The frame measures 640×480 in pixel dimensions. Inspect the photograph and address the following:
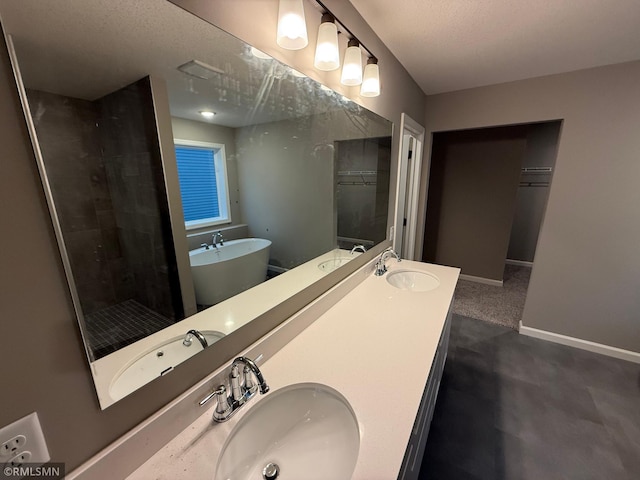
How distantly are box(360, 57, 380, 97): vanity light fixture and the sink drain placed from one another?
174 centimetres

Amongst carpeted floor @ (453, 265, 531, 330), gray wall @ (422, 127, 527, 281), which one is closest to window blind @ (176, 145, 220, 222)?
carpeted floor @ (453, 265, 531, 330)

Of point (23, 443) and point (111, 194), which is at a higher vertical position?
point (111, 194)

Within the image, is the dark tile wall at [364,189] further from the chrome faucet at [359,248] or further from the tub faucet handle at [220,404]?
the tub faucet handle at [220,404]

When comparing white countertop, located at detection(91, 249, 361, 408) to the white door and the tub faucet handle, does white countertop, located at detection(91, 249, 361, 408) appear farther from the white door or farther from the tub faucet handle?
the white door

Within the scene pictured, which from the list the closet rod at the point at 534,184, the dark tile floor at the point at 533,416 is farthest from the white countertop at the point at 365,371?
Answer: the closet rod at the point at 534,184

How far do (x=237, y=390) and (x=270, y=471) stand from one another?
0.90ft

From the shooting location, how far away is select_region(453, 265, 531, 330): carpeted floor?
2793 mm

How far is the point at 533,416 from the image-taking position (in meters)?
1.64

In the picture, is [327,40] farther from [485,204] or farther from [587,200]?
[485,204]

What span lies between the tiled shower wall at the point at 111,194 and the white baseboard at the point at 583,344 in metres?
3.13

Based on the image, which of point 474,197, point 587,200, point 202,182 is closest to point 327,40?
point 202,182

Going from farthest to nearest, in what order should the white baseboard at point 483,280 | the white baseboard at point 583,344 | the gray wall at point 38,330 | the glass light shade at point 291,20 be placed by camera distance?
the white baseboard at point 483,280
the white baseboard at point 583,344
the glass light shade at point 291,20
the gray wall at point 38,330

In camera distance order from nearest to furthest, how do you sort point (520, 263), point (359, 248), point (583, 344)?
point (359, 248), point (583, 344), point (520, 263)

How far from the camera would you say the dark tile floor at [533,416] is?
1.35 meters
